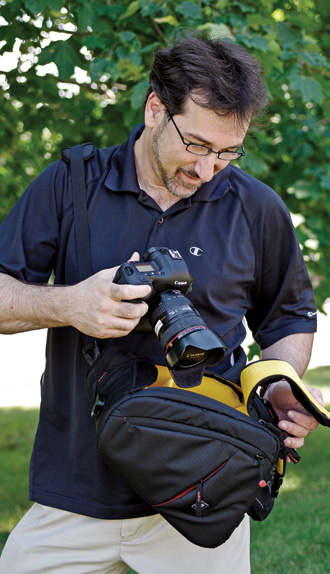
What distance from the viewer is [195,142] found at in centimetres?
223

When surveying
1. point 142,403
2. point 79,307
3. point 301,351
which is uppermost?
point 79,307

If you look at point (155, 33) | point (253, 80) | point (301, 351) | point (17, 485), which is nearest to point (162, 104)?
point (253, 80)

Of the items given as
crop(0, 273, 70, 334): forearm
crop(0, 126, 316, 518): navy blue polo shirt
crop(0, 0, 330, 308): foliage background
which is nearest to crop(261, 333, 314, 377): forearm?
crop(0, 126, 316, 518): navy blue polo shirt

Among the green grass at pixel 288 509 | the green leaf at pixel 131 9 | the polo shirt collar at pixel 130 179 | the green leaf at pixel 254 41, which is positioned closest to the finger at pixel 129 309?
the polo shirt collar at pixel 130 179

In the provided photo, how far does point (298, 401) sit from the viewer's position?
2107mm

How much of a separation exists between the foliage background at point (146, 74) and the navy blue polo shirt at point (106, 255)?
1.11 meters

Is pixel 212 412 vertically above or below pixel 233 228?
below

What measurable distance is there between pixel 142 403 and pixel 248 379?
14.9 inches

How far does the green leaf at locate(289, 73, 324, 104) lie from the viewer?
12.6ft

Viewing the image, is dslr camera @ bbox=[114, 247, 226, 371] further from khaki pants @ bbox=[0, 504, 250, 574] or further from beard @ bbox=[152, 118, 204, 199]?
khaki pants @ bbox=[0, 504, 250, 574]

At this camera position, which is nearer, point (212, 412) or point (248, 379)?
point (212, 412)

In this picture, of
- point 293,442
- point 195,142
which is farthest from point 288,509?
point 195,142

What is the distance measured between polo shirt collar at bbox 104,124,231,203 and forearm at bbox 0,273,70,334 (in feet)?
1.43

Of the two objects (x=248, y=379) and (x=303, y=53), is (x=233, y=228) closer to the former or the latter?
(x=248, y=379)
